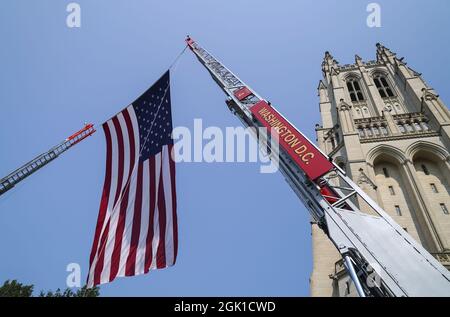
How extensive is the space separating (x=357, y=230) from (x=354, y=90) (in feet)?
113

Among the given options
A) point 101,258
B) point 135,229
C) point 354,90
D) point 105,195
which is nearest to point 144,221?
point 135,229

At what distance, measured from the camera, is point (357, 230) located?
10781mm

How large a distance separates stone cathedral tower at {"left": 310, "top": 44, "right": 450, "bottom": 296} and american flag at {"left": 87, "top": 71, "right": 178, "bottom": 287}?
1262 cm

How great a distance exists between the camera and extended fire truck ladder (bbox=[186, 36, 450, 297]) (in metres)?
8.88

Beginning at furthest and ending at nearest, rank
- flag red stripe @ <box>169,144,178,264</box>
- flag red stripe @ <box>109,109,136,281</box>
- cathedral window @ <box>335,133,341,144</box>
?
cathedral window @ <box>335,133,341,144</box>, flag red stripe @ <box>169,144,178,264</box>, flag red stripe @ <box>109,109,136,281</box>

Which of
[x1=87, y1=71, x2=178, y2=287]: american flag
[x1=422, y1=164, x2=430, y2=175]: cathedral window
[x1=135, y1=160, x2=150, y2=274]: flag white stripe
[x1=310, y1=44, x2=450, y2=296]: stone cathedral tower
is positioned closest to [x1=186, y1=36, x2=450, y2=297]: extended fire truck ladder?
[x1=87, y1=71, x2=178, y2=287]: american flag

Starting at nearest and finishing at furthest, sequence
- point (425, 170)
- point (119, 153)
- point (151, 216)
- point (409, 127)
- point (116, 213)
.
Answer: point (151, 216) < point (116, 213) < point (119, 153) < point (425, 170) < point (409, 127)

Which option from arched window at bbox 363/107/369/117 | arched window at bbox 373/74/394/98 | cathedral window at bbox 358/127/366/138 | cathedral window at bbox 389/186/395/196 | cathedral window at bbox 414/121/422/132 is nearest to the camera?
cathedral window at bbox 389/186/395/196

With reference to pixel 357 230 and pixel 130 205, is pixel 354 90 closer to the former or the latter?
pixel 357 230

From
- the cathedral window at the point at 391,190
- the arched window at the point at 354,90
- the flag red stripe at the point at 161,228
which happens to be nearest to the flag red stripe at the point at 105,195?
the flag red stripe at the point at 161,228

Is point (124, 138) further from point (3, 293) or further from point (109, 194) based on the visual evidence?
point (3, 293)

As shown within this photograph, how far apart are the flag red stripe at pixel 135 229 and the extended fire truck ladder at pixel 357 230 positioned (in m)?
6.76

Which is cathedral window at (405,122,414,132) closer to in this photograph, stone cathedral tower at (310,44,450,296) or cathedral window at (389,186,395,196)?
stone cathedral tower at (310,44,450,296)
